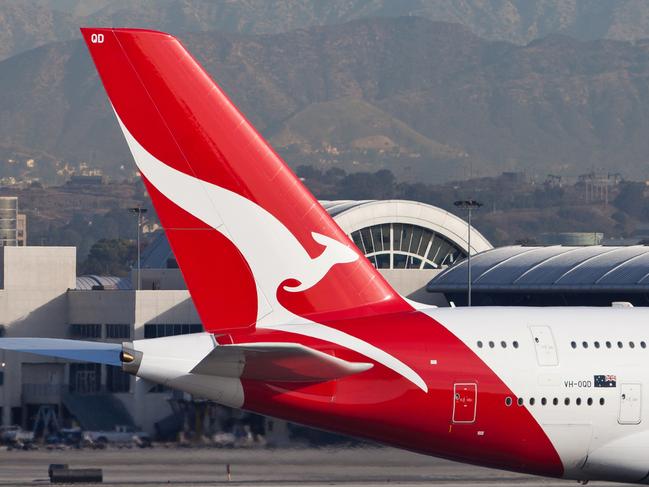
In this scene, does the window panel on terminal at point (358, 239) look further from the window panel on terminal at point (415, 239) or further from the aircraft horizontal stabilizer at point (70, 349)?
the aircraft horizontal stabilizer at point (70, 349)

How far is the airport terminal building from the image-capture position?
68.1 meters

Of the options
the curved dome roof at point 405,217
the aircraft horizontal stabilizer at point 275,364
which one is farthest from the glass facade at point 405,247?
the aircraft horizontal stabilizer at point 275,364

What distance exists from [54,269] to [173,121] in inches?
2457

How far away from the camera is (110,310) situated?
91.1 m

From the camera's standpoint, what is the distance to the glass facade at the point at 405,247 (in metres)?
112

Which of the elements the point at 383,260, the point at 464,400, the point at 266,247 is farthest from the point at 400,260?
the point at 266,247

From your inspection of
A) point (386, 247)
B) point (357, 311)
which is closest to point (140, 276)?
point (386, 247)

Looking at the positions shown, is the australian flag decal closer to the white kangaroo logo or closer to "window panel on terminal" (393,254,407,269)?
the white kangaroo logo

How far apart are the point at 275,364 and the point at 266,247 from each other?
2883mm

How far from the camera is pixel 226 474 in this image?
48.9 m

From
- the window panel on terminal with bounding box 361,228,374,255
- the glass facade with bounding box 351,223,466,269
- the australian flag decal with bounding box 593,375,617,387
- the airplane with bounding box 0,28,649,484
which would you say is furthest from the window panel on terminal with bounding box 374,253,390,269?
the australian flag decal with bounding box 593,375,617,387

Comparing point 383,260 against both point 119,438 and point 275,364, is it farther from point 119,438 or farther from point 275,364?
point 275,364

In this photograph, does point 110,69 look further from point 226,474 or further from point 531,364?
point 226,474

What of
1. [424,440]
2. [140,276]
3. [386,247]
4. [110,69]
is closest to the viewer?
[110,69]
